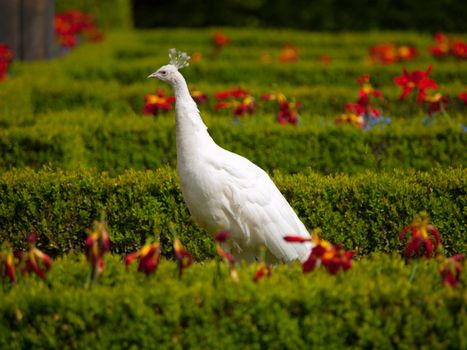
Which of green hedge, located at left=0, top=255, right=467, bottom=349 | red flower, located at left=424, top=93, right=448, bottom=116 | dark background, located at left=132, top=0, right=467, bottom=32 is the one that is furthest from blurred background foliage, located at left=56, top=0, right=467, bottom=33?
green hedge, located at left=0, top=255, right=467, bottom=349

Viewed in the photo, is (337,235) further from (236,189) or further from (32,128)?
(32,128)

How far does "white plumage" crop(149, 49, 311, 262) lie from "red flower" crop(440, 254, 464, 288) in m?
1.25

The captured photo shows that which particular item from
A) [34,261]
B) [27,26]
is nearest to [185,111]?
[34,261]

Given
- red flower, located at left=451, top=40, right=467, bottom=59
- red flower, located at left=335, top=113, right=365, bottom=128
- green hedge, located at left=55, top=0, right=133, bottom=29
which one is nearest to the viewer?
red flower, located at left=335, top=113, right=365, bottom=128

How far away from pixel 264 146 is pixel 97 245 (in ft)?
12.9

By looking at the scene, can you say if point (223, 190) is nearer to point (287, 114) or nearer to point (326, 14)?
point (287, 114)

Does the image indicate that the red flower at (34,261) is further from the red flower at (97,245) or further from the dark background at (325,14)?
the dark background at (325,14)

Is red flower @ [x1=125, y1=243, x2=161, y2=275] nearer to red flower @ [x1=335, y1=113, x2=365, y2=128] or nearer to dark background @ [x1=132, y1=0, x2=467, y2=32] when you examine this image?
red flower @ [x1=335, y1=113, x2=365, y2=128]

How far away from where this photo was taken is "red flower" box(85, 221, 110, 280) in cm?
383

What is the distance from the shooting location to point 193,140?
193 inches

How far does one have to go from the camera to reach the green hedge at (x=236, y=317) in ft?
12.5

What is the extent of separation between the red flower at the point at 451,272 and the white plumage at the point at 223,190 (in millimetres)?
1246

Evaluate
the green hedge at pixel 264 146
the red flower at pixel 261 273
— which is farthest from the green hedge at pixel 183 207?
the red flower at pixel 261 273

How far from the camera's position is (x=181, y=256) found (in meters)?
3.93
